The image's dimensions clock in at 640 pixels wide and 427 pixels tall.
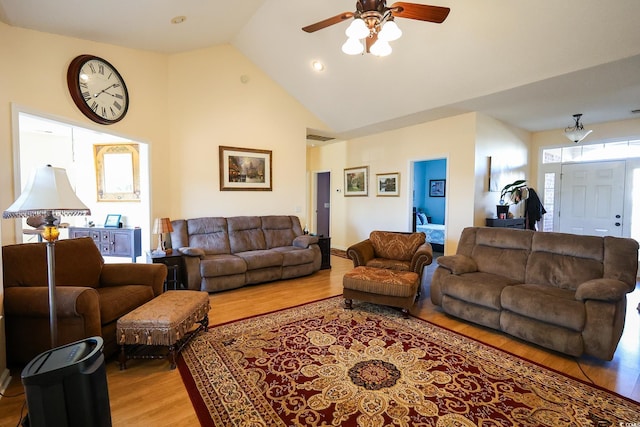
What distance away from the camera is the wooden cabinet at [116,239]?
5188mm

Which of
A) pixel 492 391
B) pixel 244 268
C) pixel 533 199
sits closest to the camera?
pixel 492 391

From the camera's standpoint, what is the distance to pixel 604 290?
90.7 inches

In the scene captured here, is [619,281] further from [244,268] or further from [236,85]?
[236,85]

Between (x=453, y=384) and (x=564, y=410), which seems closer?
(x=564, y=410)

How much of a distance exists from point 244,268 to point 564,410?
3466 millimetres

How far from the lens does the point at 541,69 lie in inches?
133

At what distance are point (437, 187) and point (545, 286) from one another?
5868mm

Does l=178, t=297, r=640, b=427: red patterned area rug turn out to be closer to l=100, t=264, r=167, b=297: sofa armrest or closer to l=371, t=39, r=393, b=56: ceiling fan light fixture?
l=100, t=264, r=167, b=297: sofa armrest

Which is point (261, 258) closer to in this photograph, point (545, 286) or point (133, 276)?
point (133, 276)

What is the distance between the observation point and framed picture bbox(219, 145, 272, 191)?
16.5 feet

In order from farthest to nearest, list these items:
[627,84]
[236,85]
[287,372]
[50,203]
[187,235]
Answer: [236,85] < [187,235] < [627,84] < [287,372] < [50,203]

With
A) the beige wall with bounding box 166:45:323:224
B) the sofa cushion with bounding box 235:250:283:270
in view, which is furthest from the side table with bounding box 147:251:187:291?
the beige wall with bounding box 166:45:323:224

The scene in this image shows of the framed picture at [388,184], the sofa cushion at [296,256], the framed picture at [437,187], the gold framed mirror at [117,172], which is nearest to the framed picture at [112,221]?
the gold framed mirror at [117,172]

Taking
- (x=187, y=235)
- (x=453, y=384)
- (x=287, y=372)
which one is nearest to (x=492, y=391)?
(x=453, y=384)
